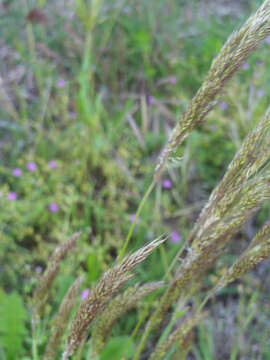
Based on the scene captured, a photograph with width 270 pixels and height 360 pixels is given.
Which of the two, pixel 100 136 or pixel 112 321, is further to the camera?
pixel 100 136

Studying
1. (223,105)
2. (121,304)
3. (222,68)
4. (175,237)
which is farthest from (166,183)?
(222,68)

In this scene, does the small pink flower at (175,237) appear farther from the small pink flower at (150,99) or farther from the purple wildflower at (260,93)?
the purple wildflower at (260,93)

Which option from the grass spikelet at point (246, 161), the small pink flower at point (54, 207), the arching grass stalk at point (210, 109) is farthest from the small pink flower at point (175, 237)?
the grass spikelet at point (246, 161)

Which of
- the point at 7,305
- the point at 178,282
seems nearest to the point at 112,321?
the point at 178,282

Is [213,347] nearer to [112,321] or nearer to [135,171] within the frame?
[112,321]

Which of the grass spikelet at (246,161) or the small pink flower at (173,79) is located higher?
the small pink flower at (173,79)

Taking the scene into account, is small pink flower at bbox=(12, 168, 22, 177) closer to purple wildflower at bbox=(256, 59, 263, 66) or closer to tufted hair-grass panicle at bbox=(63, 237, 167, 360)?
tufted hair-grass panicle at bbox=(63, 237, 167, 360)

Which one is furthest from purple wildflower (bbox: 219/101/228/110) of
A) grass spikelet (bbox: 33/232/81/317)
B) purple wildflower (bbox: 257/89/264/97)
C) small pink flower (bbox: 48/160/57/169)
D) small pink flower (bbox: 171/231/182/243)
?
grass spikelet (bbox: 33/232/81/317)
